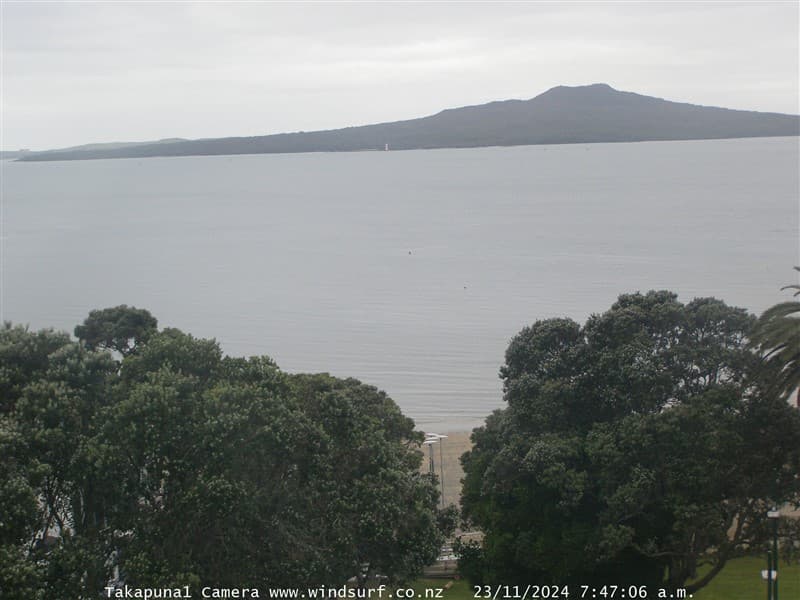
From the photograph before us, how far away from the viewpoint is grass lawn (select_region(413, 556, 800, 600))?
18438mm

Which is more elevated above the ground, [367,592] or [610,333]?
[610,333]

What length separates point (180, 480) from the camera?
14.0 meters

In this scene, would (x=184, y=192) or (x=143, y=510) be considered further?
(x=184, y=192)

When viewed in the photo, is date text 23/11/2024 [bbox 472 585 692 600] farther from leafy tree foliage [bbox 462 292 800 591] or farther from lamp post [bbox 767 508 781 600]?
lamp post [bbox 767 508 781 600]

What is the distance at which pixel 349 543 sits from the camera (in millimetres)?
15016

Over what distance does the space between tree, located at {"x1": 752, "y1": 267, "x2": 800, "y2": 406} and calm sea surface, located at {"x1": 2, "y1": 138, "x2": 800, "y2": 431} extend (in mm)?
18308

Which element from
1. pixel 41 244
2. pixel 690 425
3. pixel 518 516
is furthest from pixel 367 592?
pixel 41 244

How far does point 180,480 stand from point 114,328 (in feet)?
36.1

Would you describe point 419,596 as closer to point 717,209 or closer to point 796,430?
point 796,430

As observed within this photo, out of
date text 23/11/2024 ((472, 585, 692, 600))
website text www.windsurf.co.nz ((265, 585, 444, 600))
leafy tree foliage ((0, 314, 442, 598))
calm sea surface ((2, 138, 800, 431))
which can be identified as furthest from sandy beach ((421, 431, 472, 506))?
leafy tree foliage ((0, 314, 442, 598))

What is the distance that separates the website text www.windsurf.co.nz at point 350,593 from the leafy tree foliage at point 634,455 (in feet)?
4.30

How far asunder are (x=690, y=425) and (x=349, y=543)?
21.9ft

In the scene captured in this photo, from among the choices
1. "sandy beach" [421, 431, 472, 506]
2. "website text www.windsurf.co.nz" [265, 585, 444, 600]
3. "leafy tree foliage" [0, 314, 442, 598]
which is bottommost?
"sandy beach" [421, 431, 472, 506]

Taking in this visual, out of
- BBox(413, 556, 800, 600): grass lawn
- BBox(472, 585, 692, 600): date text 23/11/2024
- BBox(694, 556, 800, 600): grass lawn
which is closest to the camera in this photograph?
BBox(472, 585, 692, 600): date text 23/11/2024
